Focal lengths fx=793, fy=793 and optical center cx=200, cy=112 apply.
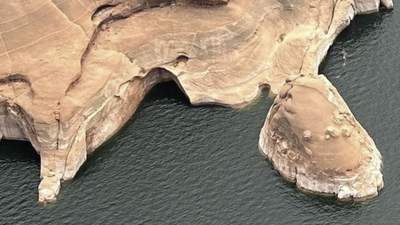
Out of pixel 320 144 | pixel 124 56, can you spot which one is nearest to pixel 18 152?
pixel 124 56

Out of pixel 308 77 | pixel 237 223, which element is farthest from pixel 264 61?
pixel 237 223

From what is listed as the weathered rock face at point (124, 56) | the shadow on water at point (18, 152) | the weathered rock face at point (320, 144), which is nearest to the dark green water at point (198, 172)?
the shadow on water at point (18, 152)

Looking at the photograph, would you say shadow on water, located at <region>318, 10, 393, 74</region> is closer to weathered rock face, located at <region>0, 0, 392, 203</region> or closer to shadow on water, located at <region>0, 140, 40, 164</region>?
weathered rock face, located at <region>0, 0, 392, 203</region>

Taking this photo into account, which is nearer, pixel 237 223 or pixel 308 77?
pixel 237 223

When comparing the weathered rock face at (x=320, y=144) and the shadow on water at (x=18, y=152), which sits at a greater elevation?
the weathered rock face at (x=320, y=144)

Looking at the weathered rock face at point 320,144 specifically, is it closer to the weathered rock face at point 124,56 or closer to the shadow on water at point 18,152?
the weathered rock face at point 124,56

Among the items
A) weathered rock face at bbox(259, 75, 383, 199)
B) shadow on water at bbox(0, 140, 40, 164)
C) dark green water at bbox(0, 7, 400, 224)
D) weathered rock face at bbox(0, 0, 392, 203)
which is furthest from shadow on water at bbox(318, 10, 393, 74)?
shadow on water at bbox(0, 140, 40, 164)

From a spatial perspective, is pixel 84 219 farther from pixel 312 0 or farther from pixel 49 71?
pixel 312 0
